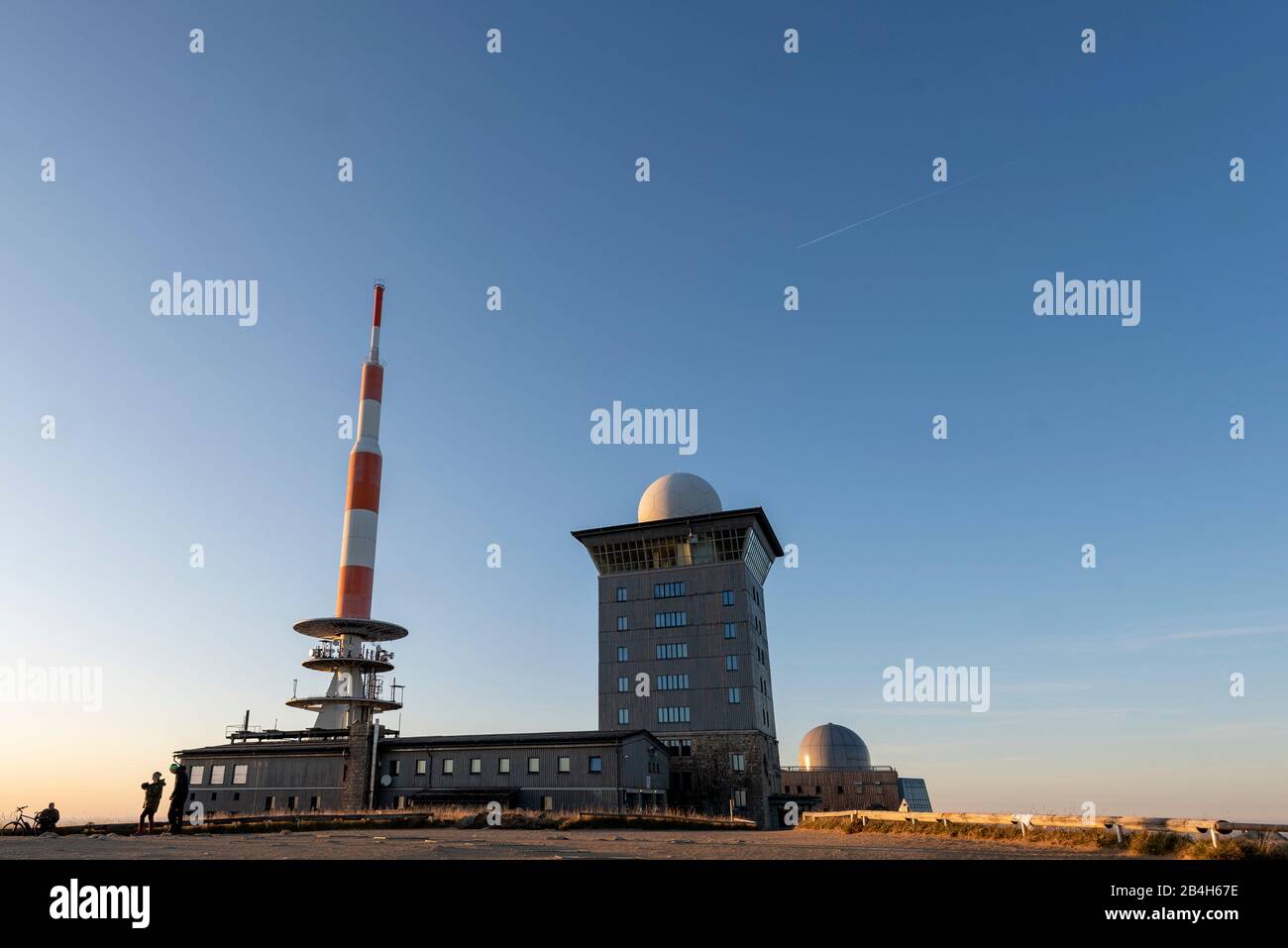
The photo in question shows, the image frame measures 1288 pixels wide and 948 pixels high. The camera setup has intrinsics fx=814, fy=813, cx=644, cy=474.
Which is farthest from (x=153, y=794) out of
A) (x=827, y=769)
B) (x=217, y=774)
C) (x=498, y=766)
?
(x=827, y=769)

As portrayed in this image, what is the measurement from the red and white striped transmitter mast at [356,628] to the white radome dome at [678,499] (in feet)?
82.8

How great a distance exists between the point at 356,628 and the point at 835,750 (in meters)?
54.8

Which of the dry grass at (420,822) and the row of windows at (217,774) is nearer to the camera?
the dry grass at (420,822)

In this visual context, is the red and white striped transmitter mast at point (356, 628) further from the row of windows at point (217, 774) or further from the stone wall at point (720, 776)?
the stone wall at point (720, 776)

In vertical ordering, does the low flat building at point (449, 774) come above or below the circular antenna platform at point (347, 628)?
below

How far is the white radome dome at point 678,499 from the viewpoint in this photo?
7725 cm

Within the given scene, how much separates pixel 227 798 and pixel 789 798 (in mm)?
46675

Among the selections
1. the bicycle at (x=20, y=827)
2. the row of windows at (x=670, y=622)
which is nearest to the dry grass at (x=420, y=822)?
the bicycle at (x=20, y=827)

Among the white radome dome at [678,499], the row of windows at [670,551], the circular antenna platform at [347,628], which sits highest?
the white radome dome at [678,499]

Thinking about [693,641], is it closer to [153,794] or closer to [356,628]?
[356,628]

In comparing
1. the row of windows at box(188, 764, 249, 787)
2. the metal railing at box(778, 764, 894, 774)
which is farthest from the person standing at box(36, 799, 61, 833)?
the metal railing at box(778, 764, 894, 774)
